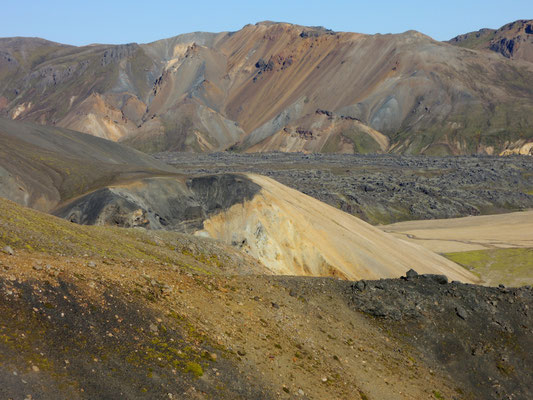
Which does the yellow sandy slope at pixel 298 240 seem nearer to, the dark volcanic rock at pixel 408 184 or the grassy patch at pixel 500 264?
the grassy patch at pixel 500 264

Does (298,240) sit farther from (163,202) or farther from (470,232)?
(470,232)

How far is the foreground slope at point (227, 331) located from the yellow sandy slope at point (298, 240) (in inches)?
655

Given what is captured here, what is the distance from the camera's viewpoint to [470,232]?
97875 mm

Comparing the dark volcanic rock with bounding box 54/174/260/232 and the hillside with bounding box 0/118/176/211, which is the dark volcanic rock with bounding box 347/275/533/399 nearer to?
the dark volcanic rock with bounding box 54/174/260/232

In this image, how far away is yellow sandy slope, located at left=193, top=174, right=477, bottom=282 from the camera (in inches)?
1886

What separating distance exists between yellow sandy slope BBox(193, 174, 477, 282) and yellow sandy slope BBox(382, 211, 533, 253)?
1270 inches

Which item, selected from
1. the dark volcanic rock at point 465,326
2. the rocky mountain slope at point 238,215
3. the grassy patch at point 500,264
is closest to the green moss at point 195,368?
the dark volcanic rock at point 465,326

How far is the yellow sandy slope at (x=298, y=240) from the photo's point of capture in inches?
1886

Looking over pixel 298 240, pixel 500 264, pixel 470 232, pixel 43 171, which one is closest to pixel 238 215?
pixel 298 240

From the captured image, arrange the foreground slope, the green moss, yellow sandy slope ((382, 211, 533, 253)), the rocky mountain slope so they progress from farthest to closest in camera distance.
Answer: yellow sandy slope ((382, 211, 533, 253)), the rocky mountain slope, the green moss, the foreground slope

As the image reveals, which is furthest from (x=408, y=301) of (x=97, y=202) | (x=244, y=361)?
(x=97, y=202)

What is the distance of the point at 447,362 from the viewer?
2444 centimetres

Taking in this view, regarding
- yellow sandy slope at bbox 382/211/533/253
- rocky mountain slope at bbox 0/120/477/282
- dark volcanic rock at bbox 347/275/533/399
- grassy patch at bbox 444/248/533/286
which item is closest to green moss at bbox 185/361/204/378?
dark volcanic rock at bbox 347/275/533/399

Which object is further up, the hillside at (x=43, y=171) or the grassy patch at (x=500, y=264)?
the hillside at (x=43, y=171)
